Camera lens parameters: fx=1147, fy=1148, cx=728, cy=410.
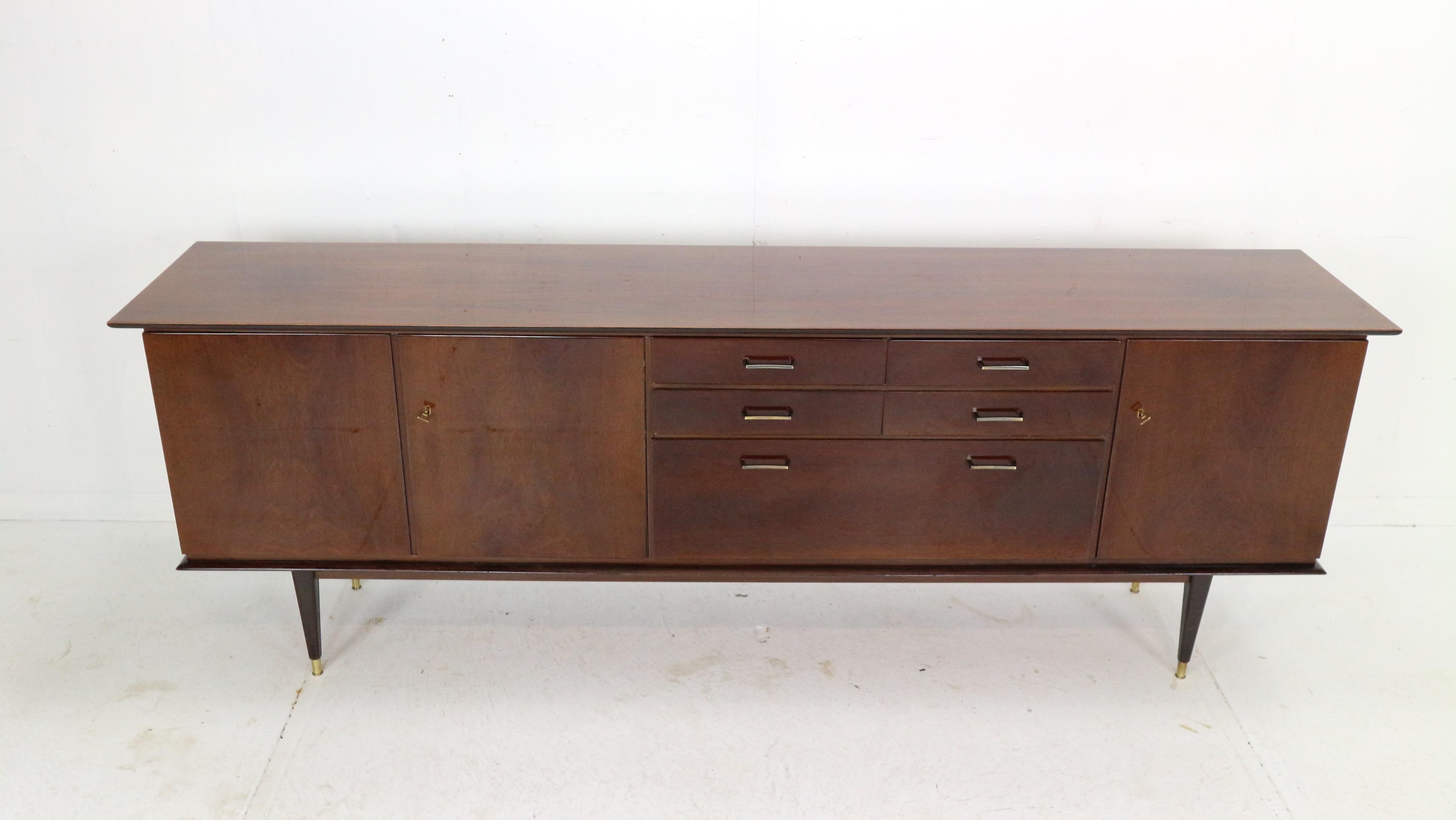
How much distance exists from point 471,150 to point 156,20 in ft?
2.38

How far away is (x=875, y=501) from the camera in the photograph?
2.29 metres

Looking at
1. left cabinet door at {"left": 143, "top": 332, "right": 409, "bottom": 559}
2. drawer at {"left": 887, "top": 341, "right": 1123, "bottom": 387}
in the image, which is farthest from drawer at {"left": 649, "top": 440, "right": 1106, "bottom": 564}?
left cabinet door at {"left": 143, "top": 332, "right": 409, "bottom": 559}

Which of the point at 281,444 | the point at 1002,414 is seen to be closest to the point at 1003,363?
the point at 1002,414

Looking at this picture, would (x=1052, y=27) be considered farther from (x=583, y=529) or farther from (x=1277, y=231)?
(x=583, y=529)

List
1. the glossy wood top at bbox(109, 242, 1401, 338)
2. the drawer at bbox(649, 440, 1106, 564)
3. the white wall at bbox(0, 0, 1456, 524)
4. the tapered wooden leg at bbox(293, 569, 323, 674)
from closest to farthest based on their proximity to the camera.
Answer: the glossy wood top at bbox(109, 242, 1401, 338), the drawer at bbox(649, 440, 1106, 564), the tapered wooden leg at bbox(293, 569, 323, 674), the white wall at bbox(0, 0, 1456, 524)

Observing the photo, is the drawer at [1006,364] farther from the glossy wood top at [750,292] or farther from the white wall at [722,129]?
the white wall at [722,129]

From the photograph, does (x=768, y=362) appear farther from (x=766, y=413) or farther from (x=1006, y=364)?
(x=1006, y=364)

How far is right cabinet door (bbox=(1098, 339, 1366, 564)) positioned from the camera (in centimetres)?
217

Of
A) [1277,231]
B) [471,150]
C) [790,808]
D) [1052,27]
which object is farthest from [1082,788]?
[471,150]

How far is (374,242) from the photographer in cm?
263

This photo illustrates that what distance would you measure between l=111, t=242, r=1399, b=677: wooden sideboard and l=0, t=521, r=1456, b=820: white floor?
0.81 feet

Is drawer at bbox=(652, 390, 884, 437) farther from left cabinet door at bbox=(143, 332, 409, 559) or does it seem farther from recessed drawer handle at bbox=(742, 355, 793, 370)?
left cabinet door at bbox=(143, 332, 409, 559)

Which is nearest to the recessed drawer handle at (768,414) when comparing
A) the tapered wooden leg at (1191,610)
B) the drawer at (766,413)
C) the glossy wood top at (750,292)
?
the drawer at (766,413)

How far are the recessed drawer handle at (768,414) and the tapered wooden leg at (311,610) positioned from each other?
0.97m
